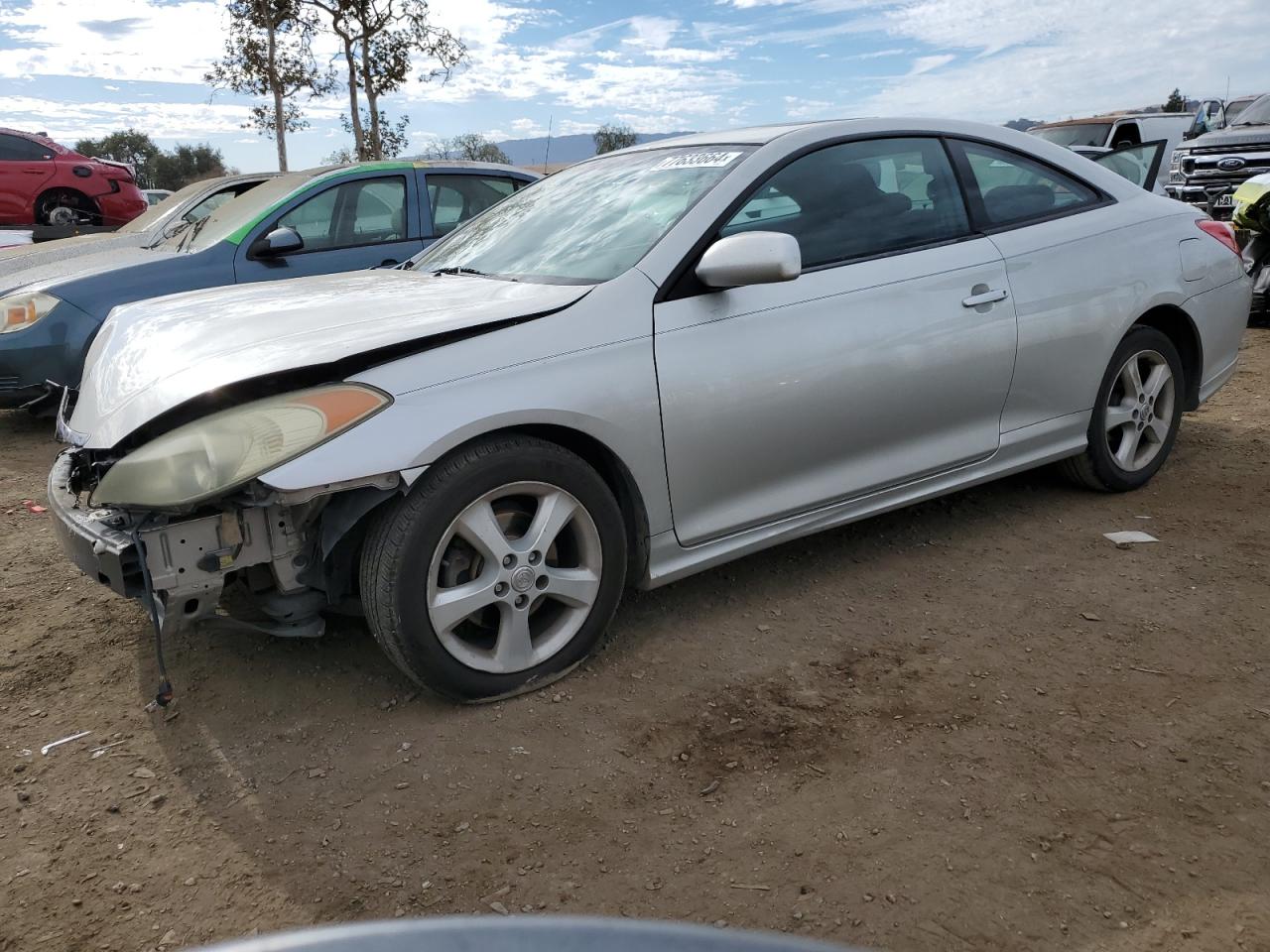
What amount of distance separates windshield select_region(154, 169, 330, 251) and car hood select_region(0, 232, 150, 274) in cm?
90

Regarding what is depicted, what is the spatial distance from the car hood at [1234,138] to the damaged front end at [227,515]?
41.5 ft

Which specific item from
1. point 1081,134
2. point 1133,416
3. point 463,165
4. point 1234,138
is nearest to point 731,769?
point 1133,416

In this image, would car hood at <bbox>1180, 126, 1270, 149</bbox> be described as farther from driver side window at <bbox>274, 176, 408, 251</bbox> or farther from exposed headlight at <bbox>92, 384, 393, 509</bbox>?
exposed headlight at <bbox>92, 384, 393, 509</bbox>

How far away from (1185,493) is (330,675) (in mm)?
3712

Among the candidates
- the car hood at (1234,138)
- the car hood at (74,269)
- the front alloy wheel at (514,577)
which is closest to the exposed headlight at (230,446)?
the front alloy wheel at (514,577)

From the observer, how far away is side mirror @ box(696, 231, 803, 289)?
3.09 meters

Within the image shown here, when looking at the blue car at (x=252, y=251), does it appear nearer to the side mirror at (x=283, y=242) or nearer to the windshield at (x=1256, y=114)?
the side mirror at (x=283, y=242)

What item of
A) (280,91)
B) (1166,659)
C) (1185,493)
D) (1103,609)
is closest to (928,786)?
(1166,659)

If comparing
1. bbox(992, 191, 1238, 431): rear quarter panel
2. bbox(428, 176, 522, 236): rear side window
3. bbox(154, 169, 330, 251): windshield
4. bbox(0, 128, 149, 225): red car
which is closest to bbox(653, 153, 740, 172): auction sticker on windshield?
bbox(992, 191, 1238, 431): rear quarter panel

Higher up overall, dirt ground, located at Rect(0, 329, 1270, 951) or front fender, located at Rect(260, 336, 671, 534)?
front fender, located at Rect(260, 336, 671, 534)

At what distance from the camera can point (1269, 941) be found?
79.4 inches

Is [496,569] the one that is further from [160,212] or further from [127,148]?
[127,148]

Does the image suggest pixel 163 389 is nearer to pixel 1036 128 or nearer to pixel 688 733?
pixel 688 733

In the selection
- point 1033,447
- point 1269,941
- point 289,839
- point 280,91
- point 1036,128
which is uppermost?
point 280,91
